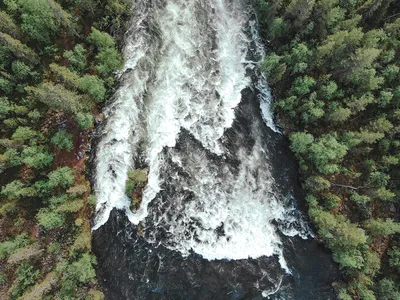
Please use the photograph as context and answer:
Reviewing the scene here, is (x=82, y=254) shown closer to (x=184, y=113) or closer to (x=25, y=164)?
(x=25, y=164)

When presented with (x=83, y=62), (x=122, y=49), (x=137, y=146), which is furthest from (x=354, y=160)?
(x=83, y=62)

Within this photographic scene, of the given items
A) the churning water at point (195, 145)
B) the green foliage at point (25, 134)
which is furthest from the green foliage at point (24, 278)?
the green foliage at point (25, 134)

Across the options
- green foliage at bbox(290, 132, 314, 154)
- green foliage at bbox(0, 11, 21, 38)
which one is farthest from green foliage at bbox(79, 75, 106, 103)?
green foliage at bbox(290, 132, 314, 154)

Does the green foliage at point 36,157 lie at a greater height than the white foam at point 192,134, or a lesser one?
lesser

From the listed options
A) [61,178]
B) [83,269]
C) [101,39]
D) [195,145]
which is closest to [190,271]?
[83,269]

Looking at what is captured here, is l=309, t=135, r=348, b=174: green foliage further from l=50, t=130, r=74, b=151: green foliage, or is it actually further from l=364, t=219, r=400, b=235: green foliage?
l=50, t=130, r=74, b=151: green foliage

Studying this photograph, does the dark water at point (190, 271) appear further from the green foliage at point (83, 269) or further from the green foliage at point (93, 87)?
the green foliage at point (93, 87)

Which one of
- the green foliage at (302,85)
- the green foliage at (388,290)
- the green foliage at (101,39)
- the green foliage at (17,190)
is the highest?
the green foliage at (302,85)
